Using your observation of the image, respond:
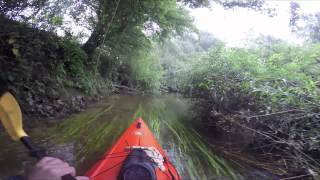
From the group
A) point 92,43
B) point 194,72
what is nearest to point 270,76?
point 194,72

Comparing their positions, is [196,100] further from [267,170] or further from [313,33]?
[313,33]

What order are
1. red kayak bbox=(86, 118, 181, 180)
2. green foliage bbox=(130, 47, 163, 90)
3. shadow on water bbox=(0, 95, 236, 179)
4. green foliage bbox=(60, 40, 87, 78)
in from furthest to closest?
1. green foliage bbox=(130, 47, 163, 90)
2. green foliage bbox=(60, 40, 87, 78)
3. shadow on water bbox=(0, 95, 236, 179)
4. red kayak bbox=(86, 118, 181, 180)

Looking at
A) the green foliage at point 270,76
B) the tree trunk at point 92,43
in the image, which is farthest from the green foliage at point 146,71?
the green foliage at point 270,76

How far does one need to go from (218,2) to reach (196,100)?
461cm

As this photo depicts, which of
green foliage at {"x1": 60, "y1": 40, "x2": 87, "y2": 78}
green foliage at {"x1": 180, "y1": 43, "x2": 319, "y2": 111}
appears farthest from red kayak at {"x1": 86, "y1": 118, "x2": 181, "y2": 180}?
green foliage at {"x1": 60, "y1": 40, "x2": 87, "y2": 78}

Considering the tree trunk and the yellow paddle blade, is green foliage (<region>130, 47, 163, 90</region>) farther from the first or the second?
the yellow paddle blade

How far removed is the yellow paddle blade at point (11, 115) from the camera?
1.80m

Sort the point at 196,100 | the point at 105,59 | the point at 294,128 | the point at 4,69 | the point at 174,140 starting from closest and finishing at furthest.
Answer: the point at 294,128 → the point at 4,69 → the point at 174,140 → the point at 196,100 → the point at 105,59

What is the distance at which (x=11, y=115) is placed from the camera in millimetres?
1843

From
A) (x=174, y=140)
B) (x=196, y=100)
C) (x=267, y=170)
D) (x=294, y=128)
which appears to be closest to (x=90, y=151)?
(x=174, y=140)

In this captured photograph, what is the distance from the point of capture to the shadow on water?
3.43 metres

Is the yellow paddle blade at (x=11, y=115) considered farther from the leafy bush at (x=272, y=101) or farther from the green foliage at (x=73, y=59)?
the green foliage at (x=73, y=59)

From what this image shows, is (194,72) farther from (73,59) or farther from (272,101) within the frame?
(272,101)

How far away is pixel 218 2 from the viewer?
392 inches
